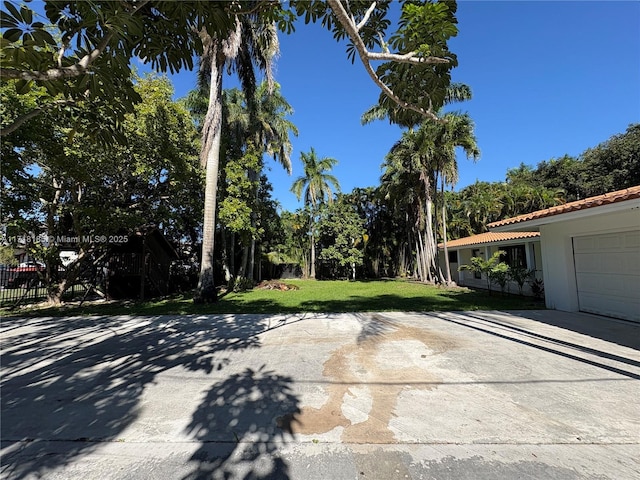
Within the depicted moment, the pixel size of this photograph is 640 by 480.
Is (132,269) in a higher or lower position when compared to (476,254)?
lower

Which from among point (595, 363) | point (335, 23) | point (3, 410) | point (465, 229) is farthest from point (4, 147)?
point (465, 229)

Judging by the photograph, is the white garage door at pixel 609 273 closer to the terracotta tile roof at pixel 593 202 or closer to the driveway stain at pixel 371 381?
the terracotta tile roof at pixel 593 202

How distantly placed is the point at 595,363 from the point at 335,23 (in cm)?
582

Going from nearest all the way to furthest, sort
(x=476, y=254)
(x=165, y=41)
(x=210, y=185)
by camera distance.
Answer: (x=165, y=41) < (x=210, y=185) < (x=476, y=254)

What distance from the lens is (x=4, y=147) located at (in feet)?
24.9

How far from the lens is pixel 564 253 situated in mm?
8461

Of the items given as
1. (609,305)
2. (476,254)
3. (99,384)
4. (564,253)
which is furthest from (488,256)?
(99,384)

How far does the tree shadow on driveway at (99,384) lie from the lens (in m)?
2.76

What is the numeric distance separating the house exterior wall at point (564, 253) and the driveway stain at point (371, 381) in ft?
15.9

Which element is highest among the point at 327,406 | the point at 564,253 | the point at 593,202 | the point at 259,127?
the point at 259,127

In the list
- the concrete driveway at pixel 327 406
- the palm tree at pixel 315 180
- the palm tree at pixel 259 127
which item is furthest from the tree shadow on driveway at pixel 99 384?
the palm tree at pixel 315 180

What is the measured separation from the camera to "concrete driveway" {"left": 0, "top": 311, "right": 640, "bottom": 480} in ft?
7.89

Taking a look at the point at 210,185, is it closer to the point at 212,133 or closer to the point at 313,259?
the point at 212,133

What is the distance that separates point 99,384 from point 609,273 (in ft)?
34.7
